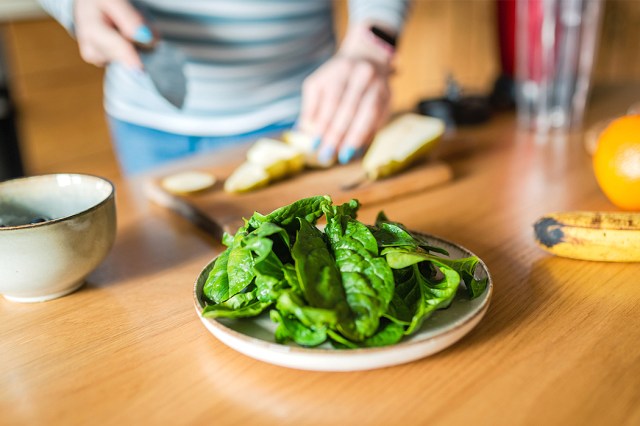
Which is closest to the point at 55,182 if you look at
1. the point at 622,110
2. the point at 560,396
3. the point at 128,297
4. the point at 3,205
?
the point at 3,205

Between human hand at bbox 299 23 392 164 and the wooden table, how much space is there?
13.0 inches

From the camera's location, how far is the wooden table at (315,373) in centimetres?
51

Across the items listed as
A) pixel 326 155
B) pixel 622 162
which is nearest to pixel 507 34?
pixel 326 155

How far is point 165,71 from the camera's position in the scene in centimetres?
104

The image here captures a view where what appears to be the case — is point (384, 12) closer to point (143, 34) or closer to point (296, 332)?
point (143, 34)

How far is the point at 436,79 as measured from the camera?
9.31 feet

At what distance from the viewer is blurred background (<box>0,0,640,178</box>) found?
2.66 meters

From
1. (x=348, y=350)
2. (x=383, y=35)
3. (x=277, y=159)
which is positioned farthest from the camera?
(x=383, y=35)

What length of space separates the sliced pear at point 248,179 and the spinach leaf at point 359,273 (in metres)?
0.41

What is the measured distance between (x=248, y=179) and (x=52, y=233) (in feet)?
1.40

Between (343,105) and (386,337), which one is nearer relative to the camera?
(386,337)

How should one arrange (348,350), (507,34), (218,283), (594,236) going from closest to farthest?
1. (348,350)
2. (218,283)
3. (594,236)
4. (507,34)

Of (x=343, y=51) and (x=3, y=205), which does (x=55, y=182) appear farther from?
(x=343, y=51)

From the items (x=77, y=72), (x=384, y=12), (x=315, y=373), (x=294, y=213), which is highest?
(x=384, y=12)
